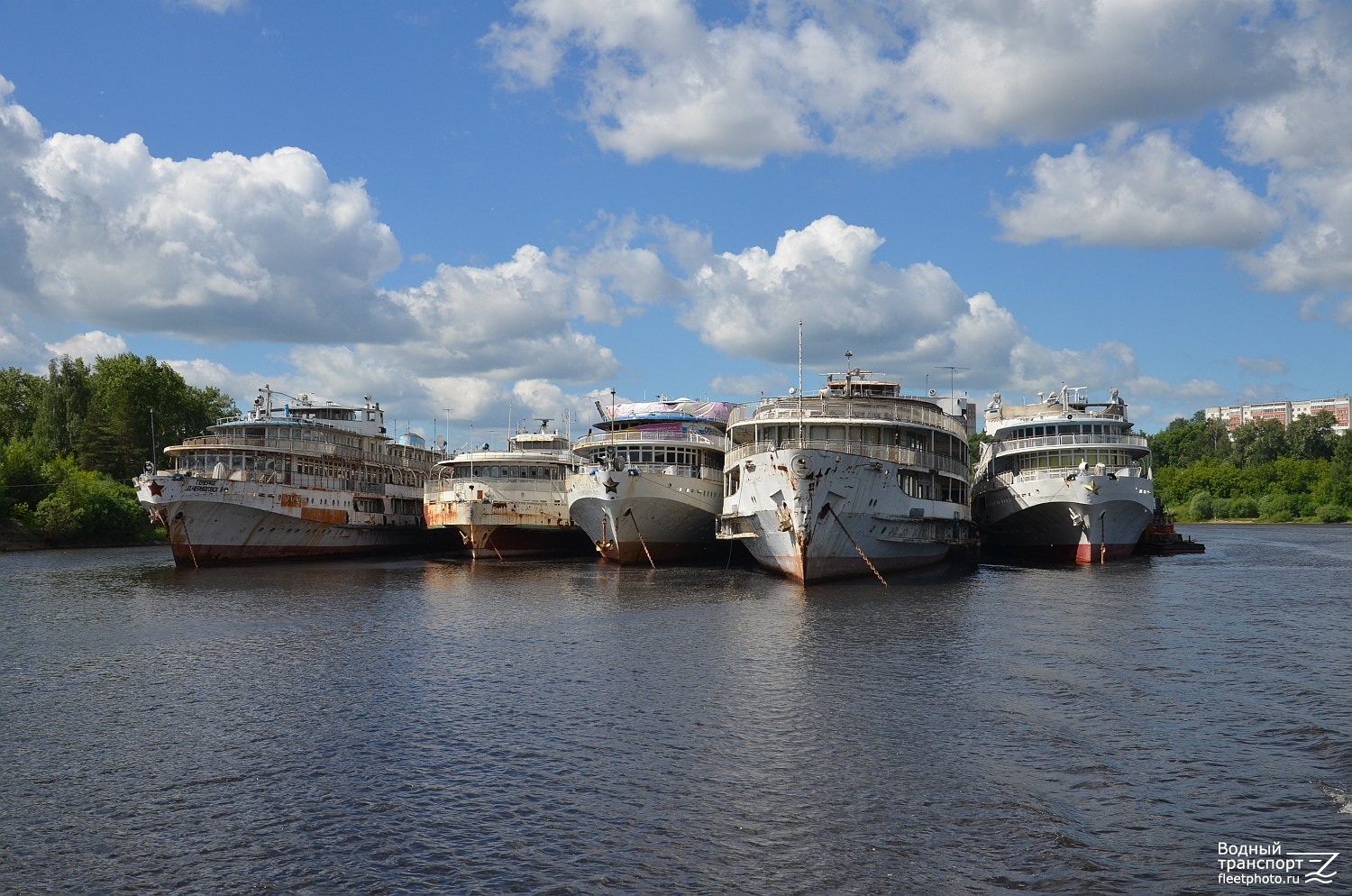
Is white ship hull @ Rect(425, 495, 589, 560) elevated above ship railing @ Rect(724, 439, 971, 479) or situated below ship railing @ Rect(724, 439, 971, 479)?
below

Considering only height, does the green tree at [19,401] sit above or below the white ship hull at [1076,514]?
above

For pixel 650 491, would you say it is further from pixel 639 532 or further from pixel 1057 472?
pixel 1057 472

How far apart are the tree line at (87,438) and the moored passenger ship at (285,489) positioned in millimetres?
27277

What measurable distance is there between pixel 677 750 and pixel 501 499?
52.7 metres

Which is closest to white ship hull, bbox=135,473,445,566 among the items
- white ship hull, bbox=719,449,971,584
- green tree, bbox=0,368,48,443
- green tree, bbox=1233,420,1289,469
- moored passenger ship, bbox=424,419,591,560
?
moored passenger ship, bbox=424,419,591,560

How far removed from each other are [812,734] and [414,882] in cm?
976

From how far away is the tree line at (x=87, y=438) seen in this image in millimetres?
93688

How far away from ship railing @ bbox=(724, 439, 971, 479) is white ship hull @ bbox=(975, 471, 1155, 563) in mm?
8613

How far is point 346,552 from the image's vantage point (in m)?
79.2

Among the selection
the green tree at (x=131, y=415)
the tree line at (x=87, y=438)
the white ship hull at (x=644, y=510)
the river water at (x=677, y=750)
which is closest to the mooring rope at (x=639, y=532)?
the white ship hull at (x=644, y=510)

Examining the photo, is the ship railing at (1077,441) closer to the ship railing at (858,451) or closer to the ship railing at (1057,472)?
the ship railing at (1057,472)

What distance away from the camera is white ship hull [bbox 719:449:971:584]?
1792 inches

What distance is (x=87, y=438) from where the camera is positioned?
11531 cm

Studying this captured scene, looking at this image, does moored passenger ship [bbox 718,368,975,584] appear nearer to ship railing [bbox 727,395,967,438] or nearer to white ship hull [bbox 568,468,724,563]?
ship railing [bbox 727,395,967,438]
